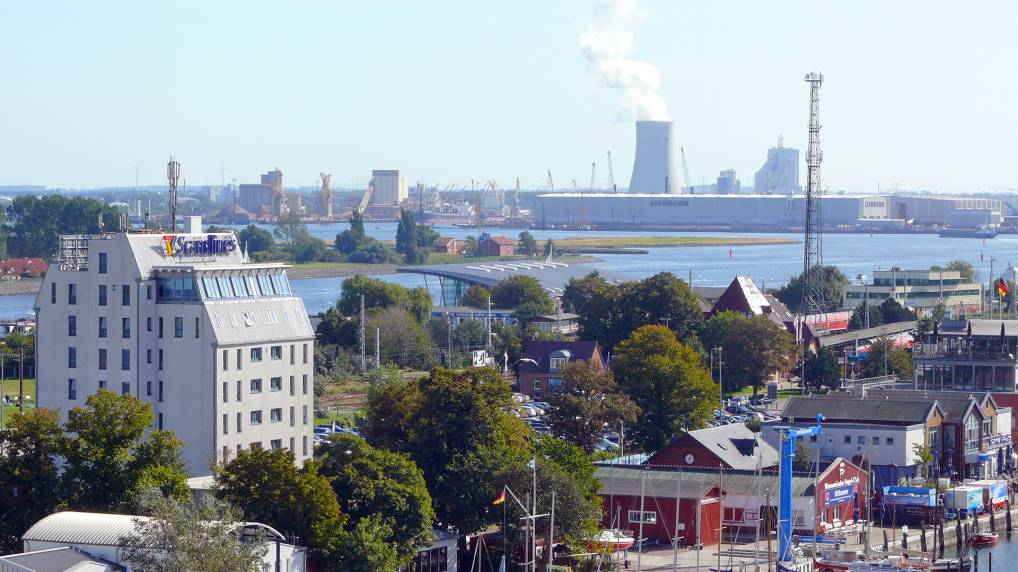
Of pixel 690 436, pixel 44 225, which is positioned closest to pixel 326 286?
pixel 44 225

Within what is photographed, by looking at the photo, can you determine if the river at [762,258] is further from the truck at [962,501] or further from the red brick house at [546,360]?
the truck at [962,501]

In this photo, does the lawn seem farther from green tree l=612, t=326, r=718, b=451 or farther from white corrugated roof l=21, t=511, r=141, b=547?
white corrugated roof l=21, t=511, r=141, b=547

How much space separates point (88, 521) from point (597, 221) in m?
136

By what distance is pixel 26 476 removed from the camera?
47.6 ft

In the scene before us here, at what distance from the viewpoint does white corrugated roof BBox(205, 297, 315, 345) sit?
18.2m

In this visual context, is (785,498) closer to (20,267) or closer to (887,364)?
(887,364)

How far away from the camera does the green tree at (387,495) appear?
15102mm

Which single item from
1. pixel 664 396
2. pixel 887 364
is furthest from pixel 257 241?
pixel 664 396

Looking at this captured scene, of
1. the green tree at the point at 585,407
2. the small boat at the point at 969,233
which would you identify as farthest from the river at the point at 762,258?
the green tree at the point at 585,407

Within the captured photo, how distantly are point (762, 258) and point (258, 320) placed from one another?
82.8 metres

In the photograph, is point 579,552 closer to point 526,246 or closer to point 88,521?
point 88,521

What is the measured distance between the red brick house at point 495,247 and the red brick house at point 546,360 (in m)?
61.3

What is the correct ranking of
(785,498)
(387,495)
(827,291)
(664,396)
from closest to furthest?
1. (387,495)
2. (785,498)
3. (664,396)
4. (827,291)

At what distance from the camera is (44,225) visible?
239 feet
